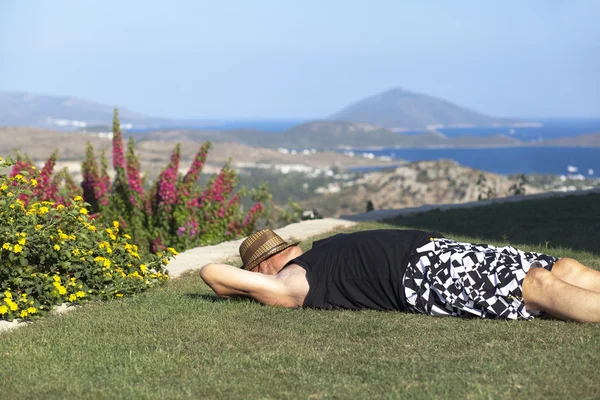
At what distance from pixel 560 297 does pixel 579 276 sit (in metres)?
0.29

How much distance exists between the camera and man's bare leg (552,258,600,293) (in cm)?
547

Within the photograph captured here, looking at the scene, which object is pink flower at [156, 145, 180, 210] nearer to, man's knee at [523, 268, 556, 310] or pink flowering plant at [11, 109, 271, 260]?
pink flowering plant at [11, 109, 271, 260]

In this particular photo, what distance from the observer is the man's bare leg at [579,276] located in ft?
18.0

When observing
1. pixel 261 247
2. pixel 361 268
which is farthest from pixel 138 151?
pixel 361 268

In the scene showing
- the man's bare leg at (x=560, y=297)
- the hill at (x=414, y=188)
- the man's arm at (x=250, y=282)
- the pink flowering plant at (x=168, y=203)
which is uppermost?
the man's bare leg at (x=560, y=297)

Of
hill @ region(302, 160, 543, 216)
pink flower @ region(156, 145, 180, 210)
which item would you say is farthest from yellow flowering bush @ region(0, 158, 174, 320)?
hill @ region(302, 160, 543, 216)

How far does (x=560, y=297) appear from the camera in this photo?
208 inches

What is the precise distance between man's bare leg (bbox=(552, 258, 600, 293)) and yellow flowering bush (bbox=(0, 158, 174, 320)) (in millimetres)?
3446

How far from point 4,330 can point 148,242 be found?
24.6 ft

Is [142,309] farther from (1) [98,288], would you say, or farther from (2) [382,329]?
(2) [382,329]

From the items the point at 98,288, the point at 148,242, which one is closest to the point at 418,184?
the point at 148,242

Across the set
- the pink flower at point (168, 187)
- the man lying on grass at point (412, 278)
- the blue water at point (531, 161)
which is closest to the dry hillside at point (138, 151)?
the blue water at point (531, 161)

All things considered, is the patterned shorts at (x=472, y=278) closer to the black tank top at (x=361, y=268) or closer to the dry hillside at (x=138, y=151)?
the black tank top at (x=361, y=268)

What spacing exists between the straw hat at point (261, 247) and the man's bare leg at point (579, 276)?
1.88 meters
